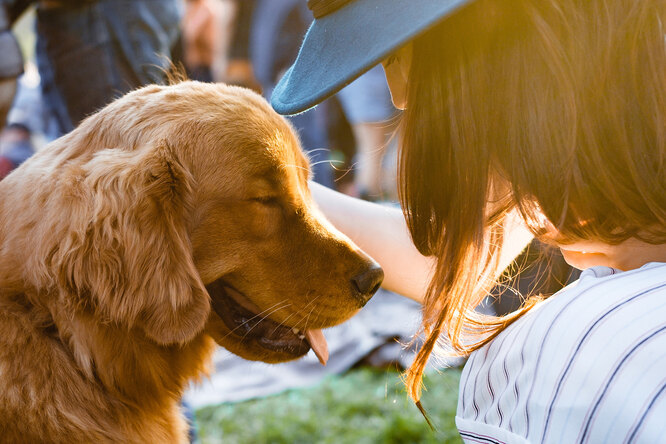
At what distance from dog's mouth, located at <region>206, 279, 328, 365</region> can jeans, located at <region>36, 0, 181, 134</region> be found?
1.62 m

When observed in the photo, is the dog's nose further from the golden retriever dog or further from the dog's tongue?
the dog's tongue

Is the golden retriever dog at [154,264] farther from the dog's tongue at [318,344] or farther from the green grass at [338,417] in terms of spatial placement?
the green grass at [338,417]

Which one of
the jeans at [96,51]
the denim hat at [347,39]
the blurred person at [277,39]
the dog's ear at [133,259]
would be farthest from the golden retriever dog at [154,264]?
the blurred person at [277,39]

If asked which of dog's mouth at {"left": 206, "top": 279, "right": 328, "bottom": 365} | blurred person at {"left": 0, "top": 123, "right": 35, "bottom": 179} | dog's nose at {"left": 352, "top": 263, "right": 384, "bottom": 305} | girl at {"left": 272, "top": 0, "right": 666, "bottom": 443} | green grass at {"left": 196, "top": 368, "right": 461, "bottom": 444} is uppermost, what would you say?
girl at {"left": 272, "top": 0, "right": 666, "bottom": 443}

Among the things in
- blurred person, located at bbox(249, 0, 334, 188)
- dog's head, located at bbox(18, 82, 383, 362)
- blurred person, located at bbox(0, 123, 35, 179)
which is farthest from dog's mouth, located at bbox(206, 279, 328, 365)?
blurred person, located at bbox(249, 0, 334, 188)

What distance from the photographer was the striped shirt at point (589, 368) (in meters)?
1.11

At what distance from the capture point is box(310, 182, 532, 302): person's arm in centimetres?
239

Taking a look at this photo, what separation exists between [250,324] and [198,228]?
0.37 m

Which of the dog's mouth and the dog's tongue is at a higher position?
the dog's mouth

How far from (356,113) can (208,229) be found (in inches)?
236

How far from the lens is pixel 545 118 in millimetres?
1278

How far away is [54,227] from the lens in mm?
1709

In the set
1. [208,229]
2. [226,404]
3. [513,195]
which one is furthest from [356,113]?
[513,195]

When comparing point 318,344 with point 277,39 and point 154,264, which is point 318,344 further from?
point 277,39
